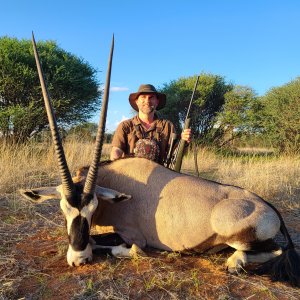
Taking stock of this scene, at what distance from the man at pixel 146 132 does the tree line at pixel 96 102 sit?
5.67 metres

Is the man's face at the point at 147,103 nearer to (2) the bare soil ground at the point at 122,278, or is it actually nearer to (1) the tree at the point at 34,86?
(2) the bare soil ground at the point at 122,278

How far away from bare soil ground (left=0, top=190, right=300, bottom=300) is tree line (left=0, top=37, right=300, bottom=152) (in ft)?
23.2

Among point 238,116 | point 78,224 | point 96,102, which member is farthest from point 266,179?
point 238,116

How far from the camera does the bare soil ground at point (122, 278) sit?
280cm

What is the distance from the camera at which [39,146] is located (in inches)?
393

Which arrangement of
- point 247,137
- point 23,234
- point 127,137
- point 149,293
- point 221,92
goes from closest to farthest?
point 149,293 < point 23,234 < point 127,137 < point 247,137 < point 221,92

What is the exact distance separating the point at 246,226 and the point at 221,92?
57.9 ft

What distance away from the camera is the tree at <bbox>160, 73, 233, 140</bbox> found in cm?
1964

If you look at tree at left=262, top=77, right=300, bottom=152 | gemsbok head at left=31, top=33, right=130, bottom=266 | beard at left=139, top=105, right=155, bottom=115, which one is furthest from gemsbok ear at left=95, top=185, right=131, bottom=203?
tree at left=262, top=77, right=300, bottom=152

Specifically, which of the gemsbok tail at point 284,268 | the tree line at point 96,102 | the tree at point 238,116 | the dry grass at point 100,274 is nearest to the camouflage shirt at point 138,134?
the dry grass at point 100,274

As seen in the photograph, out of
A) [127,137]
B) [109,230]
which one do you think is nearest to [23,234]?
[109,230]

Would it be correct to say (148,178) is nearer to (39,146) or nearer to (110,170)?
(110,170)

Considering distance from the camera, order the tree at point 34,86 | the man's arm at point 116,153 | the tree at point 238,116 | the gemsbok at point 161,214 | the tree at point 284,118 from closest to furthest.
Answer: the gemsbok at point 161,214 → the man's arm at point 116,153 → the tree at point 34,86 → the tree at point 284,118 → the tree at point 238,116

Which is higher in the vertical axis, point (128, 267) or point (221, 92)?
point (221, 92)
